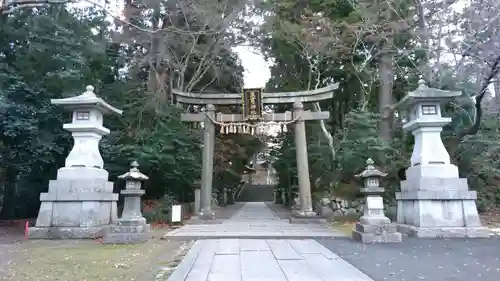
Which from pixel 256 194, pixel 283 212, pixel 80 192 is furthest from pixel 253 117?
pixel 256 194

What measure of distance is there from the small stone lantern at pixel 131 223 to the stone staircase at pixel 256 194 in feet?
105

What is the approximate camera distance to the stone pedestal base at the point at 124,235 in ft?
29.0

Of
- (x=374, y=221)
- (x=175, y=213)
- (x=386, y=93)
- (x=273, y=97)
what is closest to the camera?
(x=374, y=221)

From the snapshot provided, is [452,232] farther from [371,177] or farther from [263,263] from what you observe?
[263,263]

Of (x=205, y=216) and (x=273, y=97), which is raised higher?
(x=273, y=97)

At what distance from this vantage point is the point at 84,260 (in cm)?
654

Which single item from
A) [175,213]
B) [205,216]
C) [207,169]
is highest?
[207,169]

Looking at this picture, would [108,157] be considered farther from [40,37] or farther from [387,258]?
[387,258]

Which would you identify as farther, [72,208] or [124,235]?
[72,208]

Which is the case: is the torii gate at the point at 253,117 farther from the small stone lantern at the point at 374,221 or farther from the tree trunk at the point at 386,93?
the small stone lantern at the point at 374,221

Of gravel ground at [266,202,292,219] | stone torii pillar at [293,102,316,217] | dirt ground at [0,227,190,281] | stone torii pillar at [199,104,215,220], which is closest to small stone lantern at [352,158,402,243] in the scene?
dirt ground at [0,227,190,281]

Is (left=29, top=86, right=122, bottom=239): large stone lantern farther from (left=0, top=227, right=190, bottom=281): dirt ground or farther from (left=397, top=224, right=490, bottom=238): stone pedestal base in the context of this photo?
(left=397, top=224, right=490, bottom=238): stone pedestal base

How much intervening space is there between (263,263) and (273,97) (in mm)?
9845

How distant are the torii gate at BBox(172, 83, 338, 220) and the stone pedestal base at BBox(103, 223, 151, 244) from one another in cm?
544
